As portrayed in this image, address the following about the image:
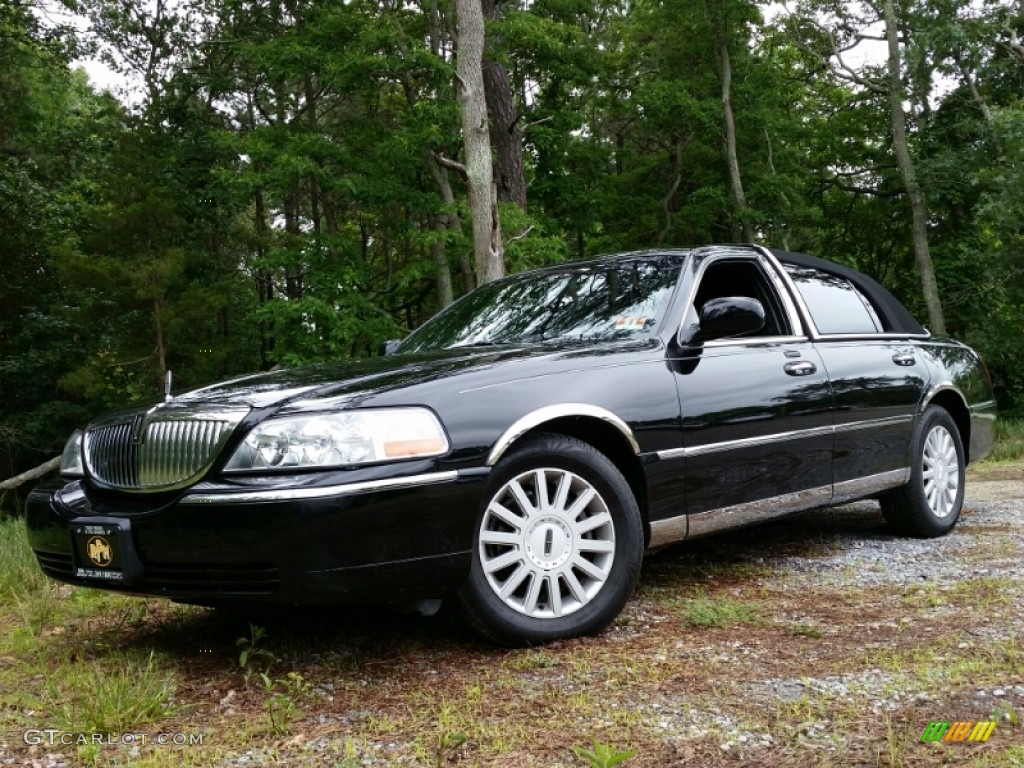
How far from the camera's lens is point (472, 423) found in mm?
3211

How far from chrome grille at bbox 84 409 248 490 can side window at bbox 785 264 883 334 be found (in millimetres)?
3331

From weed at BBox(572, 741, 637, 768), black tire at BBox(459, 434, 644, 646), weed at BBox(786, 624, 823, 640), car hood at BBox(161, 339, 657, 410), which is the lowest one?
weed at BBox(786, 624, 823, 640)

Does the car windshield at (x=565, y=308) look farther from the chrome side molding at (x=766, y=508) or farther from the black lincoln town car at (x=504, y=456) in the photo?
the chrome side molding at (x=766, y=508)

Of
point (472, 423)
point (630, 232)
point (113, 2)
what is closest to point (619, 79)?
point (630, 232)

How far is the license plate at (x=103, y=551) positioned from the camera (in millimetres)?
3076

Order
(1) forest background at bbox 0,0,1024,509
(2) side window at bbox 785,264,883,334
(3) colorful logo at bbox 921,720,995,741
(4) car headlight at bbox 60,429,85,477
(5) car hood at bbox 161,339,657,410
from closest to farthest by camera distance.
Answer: (3) colorful logo at bbox 921,720,995,741 < (5) car hood at bbox 161,339,657,410 < (4) car headlight at bbox 60,429,85,477 < (2) side window at bbox 785,264,883,334 < (1) forest background at bbox 0,0,1024,509

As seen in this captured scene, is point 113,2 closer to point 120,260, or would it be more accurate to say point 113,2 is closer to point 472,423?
point 120,260

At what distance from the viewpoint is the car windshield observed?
4289mm

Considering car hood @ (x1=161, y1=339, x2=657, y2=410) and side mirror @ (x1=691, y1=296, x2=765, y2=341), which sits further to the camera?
side mirror @ (x1=691, y1=296, x2=765, y2=341)

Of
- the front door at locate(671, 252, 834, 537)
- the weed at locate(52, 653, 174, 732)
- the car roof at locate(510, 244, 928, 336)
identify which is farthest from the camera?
the car roof at locate(510, 244, 928, 336)

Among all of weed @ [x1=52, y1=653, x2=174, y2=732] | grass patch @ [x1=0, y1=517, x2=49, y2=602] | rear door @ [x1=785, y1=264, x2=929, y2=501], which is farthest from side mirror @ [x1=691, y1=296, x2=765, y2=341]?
grass patch @ [x1=0, y1=517, x2=49, y2=602]

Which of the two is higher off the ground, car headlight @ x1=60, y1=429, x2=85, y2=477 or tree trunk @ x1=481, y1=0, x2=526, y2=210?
tree trunk @ x1=481, y1=0, x2=526, y2=210

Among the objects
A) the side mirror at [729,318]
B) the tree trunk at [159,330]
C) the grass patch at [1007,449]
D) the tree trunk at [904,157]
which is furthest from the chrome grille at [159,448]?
the tree trunk at [904,157]

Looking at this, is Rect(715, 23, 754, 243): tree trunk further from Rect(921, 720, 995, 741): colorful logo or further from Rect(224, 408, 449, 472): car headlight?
Rect(921, 720, 995, 741): colorful logo
